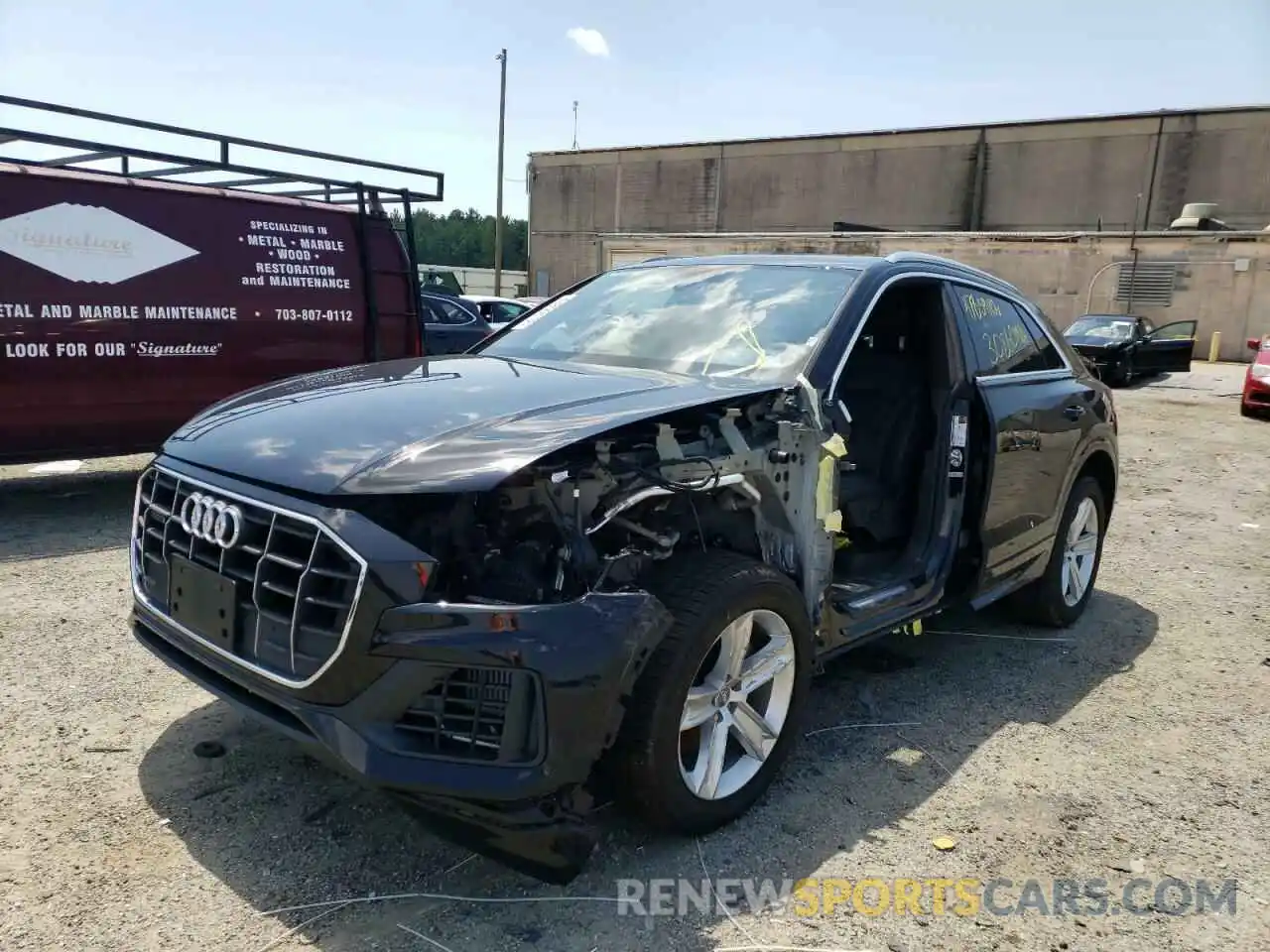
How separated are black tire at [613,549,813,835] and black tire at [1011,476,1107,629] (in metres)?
2.47

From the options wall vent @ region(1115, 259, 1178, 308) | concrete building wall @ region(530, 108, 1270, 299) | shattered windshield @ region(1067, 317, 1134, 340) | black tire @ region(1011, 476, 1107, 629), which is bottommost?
black tire @ region(1011, 476, 1107, 629)

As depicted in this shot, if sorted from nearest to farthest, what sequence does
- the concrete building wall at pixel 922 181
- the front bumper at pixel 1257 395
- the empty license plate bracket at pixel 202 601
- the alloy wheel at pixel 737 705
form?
the empty license plate bracket at pixel 202 601 < the alloy wheel at pixel 737 705 < the front bumper at pixel 1257 395 < the concrete building wall at pixel 922 181

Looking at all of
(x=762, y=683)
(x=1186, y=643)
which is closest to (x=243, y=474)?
(x=762, y=683)

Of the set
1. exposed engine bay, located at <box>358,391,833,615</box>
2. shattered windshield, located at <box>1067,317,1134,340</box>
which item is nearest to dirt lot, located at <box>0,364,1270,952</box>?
exposed engine bay, located at <box>358,391,833,615</box>

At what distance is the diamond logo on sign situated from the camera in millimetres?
6199

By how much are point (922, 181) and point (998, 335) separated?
39.8 m

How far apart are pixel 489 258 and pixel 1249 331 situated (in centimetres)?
6893

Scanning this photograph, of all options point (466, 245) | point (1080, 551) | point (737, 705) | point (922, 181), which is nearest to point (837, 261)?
point (737, 705)

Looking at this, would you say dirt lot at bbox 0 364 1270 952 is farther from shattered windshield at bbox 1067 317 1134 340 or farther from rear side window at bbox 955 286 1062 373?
shattered windshield at bbox 1067 317 1134 340

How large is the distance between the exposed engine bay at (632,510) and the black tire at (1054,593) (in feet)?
6.96

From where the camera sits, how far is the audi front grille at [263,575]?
236 centimetres

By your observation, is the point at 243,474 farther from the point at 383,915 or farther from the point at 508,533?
the point at 383,915

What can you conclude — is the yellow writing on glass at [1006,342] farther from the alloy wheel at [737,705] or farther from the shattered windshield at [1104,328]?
the shattered windshield at [1104,328]

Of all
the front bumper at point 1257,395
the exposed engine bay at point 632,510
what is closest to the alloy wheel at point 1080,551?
the exposed engine bay at point 632,510
